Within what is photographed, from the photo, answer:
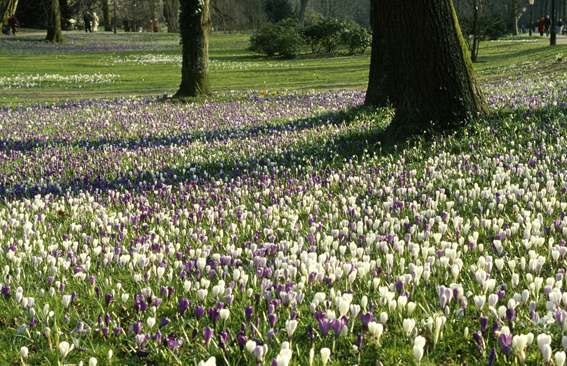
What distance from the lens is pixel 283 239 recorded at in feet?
15.3

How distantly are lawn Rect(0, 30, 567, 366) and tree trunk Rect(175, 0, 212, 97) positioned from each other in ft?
12.5

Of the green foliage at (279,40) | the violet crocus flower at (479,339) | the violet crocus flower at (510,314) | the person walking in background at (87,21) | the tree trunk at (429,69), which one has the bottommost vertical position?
the violet crocus flower at (479,339)

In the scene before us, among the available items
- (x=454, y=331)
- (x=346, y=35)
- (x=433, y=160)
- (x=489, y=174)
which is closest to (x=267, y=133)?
(x=433, y=160)

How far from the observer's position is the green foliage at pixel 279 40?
137 ft

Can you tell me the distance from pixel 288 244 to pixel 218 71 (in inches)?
1184

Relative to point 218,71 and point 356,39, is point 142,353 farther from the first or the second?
point 356,39

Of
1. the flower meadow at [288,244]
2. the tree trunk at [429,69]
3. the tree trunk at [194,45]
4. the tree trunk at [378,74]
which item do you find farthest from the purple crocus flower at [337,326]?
the tree trunk at [194,45]

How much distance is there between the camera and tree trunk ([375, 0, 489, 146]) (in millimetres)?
7984

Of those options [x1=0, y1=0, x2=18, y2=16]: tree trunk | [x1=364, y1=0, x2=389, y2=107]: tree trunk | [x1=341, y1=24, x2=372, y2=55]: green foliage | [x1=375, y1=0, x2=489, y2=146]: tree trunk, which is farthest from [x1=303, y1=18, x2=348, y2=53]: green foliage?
[x1=375, y1=0, x2=489, y2=146]: tree trunk

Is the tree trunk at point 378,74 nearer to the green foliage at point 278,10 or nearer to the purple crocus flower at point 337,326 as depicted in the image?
the purple crocus flower at point 337,326

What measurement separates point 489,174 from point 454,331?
3766mm

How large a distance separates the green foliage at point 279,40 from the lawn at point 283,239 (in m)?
29.0

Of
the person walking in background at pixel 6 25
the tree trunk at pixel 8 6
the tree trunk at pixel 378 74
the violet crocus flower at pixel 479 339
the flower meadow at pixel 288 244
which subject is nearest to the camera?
the violet crocus flower at pixel 479 339

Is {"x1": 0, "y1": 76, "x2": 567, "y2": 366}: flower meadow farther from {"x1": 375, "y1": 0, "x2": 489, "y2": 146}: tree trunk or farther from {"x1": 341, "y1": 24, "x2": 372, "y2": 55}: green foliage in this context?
{"x1": 341, "y1": 24, "x2": 372, "y2": 55}: green foliage
